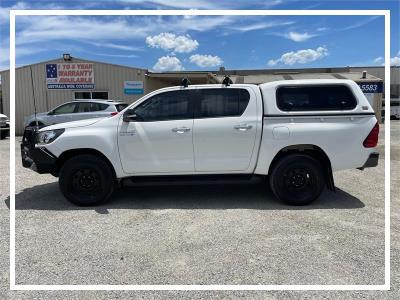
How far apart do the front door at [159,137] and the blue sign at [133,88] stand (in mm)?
14496

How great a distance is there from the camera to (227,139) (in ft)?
17.9

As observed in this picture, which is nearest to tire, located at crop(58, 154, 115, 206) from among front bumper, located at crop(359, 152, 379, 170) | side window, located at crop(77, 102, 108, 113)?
front bumper, located at crop(359, 152, 379, 170)

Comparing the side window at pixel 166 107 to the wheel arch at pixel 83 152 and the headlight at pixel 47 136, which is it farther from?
the headlight at pixel 47 136

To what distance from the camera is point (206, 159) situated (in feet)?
18.1

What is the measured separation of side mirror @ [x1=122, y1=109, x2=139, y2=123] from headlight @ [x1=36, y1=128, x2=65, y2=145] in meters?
0.97

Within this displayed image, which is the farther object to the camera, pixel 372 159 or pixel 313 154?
pixel 313 154

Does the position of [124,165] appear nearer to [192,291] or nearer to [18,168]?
[192,291]

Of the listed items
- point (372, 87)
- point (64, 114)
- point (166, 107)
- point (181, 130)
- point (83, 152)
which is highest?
point (372, 87)

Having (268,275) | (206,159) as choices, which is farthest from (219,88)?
(268,275)

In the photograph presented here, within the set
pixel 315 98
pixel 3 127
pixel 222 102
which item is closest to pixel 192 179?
Answer: pixel 222 102

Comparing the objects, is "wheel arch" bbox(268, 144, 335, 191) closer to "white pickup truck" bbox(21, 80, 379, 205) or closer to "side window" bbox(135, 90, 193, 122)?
"white pickup truck" bbox(21, 80, 379, 205)

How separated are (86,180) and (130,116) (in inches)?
46.5

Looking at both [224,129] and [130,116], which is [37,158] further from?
[224,129]

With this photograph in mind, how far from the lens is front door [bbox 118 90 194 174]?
5.46 metres
